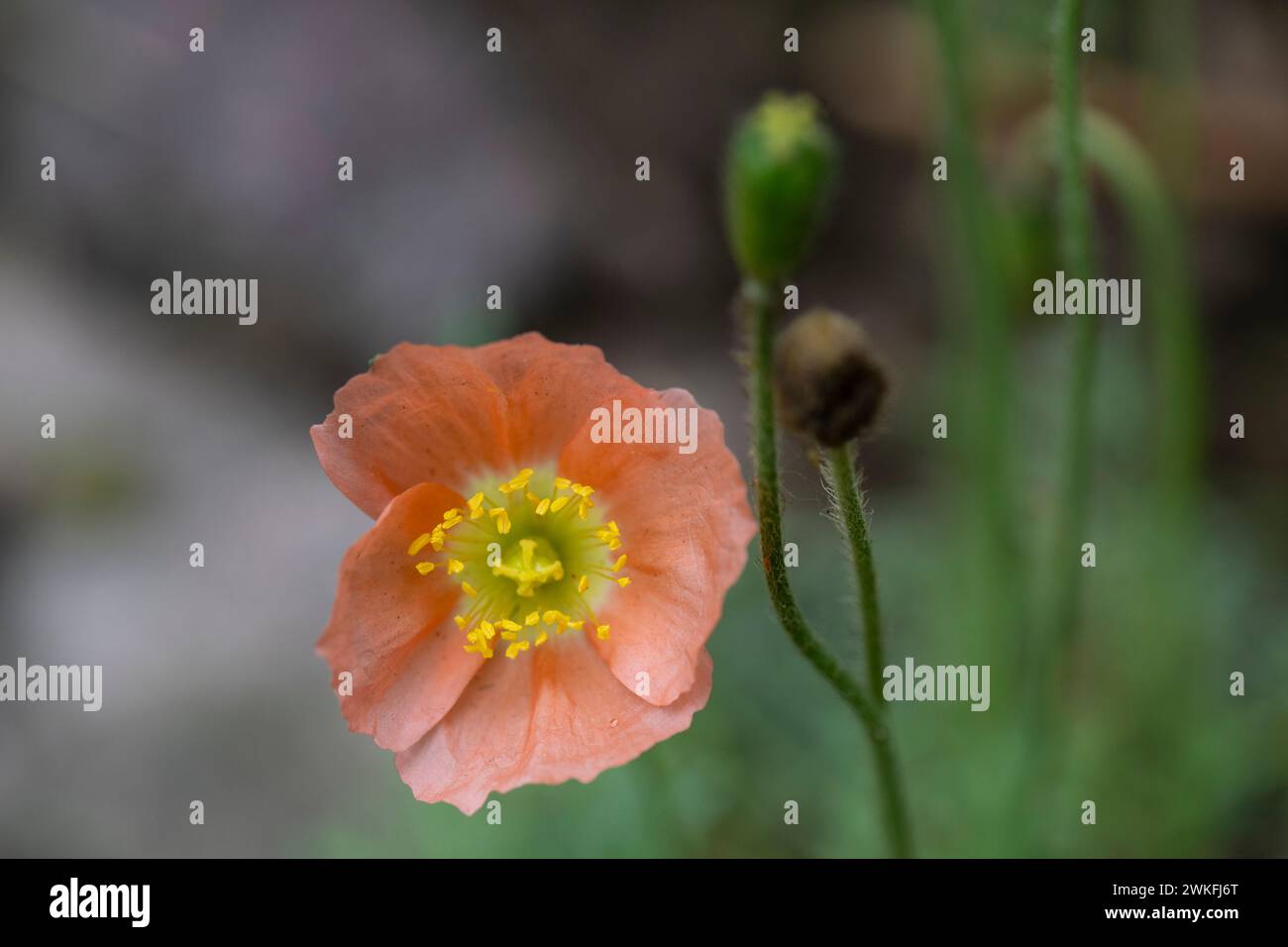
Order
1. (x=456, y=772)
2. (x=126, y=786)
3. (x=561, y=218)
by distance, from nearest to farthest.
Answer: (x=456, y=772) < (x=126, y=786) < (x=561, y=218)

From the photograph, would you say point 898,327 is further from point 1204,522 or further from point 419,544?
point 419,544

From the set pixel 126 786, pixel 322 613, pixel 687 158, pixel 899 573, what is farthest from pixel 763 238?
pixel 687 158

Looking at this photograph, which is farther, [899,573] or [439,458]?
[899,573]

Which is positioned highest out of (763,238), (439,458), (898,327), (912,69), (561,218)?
(912,69)

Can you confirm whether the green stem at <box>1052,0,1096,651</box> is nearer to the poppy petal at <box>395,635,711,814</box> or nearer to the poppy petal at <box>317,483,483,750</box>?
the poppy petal at <box>395,635,711,814</box>

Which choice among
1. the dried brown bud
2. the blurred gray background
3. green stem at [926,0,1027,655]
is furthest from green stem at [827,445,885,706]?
the blurred gray background

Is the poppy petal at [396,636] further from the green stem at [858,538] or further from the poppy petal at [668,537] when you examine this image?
the green stem at [858,538]

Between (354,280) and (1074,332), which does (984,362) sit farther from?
(354,280)
